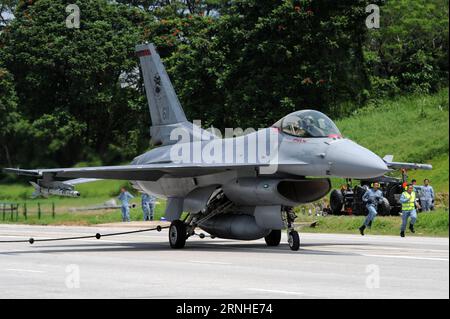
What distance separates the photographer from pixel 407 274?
1617 centimetres

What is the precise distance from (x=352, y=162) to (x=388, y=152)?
2672 cm

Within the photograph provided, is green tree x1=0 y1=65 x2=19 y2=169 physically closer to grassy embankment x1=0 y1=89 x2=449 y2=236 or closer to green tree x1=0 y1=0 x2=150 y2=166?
green tree x1=0 y1=0 x2=150 y2=166

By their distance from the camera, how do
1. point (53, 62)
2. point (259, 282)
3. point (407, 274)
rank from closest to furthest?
point (259, 282) → point (407, 274) → point (53, 62)

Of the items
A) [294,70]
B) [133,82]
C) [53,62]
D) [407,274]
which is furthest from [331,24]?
[407,274]

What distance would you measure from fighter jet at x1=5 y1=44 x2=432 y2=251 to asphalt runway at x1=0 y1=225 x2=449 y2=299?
0.76 meters

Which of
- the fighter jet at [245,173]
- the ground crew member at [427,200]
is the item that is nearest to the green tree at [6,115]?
the fighter jet at [245,173]

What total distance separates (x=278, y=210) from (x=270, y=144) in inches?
61.5

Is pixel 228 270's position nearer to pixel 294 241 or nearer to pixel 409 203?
pixel 294 241

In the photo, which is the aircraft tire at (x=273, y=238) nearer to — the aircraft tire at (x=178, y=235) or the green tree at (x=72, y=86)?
the aircraft tire at (x=178, y=235)

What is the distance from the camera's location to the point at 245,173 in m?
23.8

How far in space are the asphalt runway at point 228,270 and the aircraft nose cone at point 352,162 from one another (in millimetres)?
1756

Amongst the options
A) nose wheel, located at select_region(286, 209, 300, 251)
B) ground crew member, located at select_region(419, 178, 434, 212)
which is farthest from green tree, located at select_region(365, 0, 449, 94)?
nose wheel, located at select_region(286, 209, 300, 251)
